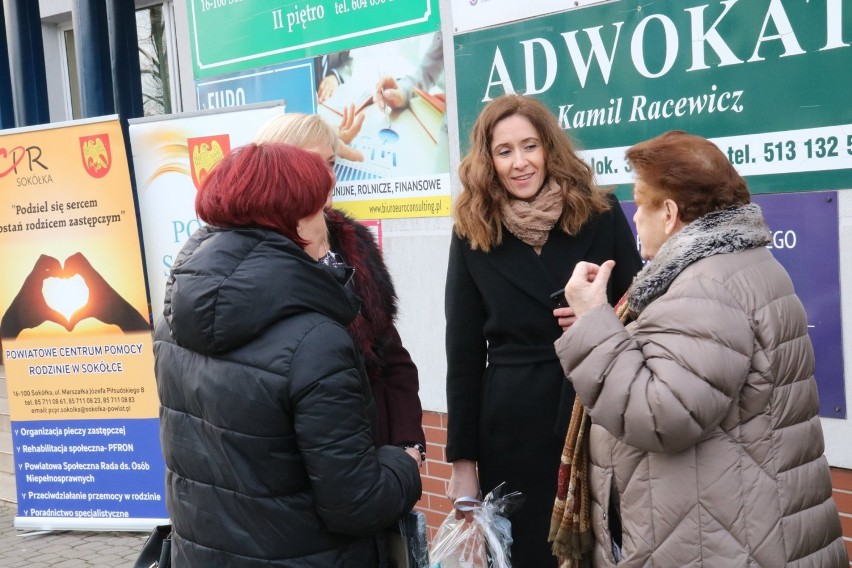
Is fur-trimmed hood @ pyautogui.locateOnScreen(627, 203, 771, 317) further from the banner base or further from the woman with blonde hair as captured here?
the banner base

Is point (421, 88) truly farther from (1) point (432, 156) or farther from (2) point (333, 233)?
(2) point (333, 233)

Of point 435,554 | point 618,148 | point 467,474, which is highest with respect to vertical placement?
point 618,148

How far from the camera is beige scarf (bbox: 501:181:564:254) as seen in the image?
110 inches

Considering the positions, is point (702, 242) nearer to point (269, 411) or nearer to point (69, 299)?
point (269, 411)

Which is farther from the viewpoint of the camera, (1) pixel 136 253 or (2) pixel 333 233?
(1) pixel 136 253

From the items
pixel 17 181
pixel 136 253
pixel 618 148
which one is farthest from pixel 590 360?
pixel 17 181

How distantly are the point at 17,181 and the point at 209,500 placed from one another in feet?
12.1

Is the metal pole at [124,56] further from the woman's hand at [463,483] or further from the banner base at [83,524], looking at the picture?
the woman's hand at [463,483]

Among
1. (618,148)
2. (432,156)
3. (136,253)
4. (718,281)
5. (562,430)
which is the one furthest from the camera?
(136,253)

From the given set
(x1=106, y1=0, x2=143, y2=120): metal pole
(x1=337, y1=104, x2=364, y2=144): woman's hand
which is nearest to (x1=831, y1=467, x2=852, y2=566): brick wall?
(x1=337, y1=104, x2=364, y2=144): woman's hand

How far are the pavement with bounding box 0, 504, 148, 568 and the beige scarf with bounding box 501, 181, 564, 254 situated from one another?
10.5 feet

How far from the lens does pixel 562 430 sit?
2705mm

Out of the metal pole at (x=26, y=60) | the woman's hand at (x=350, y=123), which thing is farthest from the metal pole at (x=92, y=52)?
the woman's hand at (x=350, y=123)

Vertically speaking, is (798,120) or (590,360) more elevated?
(798,120)
